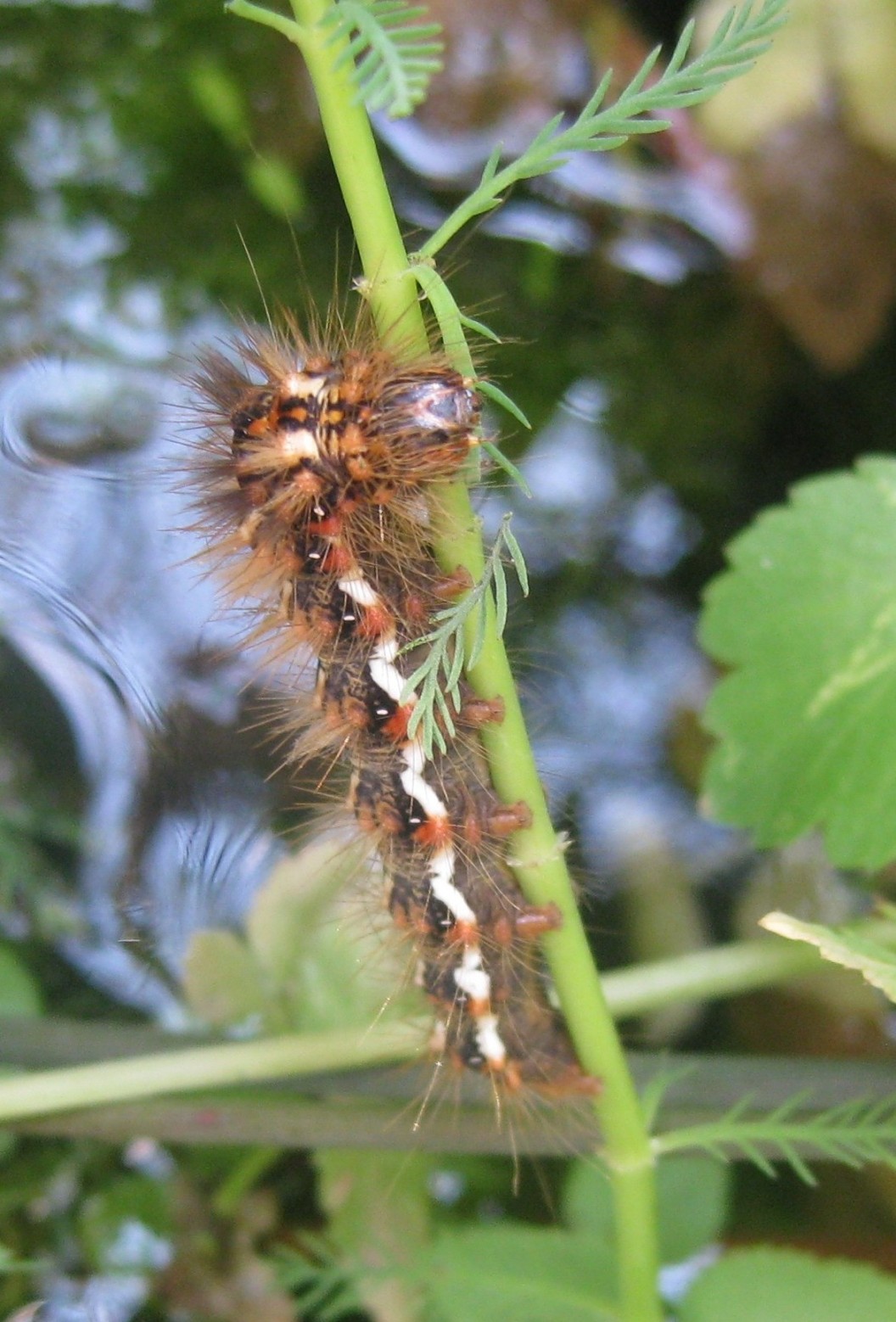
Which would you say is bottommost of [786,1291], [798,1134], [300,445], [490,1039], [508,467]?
[786,1291]

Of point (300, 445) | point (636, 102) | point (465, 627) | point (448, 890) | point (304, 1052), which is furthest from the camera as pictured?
point (304, 1052)

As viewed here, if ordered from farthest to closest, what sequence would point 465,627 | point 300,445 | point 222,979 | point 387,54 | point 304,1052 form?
1. point 222,979
2. point 304,1052
3. point 300,445
4. point 465,627
5. point 387,54

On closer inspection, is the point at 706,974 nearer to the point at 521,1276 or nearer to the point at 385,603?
the point at 521,1276

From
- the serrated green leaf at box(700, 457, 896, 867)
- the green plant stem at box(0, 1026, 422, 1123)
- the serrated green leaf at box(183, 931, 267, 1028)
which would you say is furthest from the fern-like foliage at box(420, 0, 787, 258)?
the serrated green leaf at box(183, 931, 267, 1028)

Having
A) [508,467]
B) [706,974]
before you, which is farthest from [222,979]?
[508,467]

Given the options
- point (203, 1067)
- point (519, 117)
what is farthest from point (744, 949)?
point (519, 117)

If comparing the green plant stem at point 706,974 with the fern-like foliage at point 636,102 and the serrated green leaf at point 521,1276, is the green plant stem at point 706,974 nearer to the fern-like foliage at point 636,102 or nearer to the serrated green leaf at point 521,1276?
the serrated green leaf at point 521,1276

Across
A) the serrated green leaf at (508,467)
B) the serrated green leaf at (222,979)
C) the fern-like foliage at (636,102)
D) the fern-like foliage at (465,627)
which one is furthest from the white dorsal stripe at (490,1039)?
the fern-like foliage at (636,102)

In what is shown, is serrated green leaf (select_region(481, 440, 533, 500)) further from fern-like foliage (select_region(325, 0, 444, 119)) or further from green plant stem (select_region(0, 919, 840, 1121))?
green plant stem (select_region(0, 919, 840, 1121))
